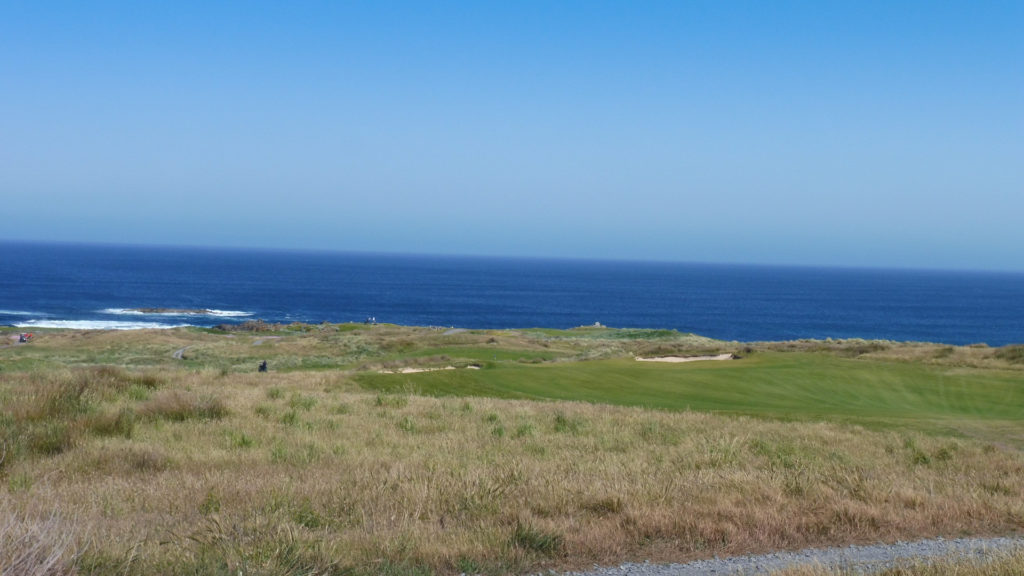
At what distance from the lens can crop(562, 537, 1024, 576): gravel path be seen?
5578 millimetres

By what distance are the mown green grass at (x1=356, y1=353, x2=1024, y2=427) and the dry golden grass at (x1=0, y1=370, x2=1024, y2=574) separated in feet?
18.4

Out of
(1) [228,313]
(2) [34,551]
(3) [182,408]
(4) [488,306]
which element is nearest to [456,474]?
→ (2) [34,551]

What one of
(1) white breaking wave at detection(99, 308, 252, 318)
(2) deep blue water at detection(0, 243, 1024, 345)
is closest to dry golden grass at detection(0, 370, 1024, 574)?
(2) deep blue water at detection(0, 243, 1024, 345)

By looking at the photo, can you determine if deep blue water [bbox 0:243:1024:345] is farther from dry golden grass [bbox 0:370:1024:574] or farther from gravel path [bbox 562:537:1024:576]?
gravel path [bbox 562:537:1024:576]

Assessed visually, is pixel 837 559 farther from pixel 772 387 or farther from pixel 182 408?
pixel 772 387

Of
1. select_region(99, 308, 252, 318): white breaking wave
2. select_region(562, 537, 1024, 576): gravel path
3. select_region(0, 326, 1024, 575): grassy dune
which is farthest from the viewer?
select_region(99, 308, 252, 318): white breaking wave

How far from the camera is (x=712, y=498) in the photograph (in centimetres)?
747

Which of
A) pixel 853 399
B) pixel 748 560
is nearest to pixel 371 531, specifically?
pixel 748 560

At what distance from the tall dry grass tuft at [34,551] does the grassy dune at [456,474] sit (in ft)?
0.08

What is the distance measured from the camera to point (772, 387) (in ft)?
73.6

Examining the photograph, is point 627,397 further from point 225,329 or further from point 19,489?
point 225,329

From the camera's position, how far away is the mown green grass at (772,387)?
18.9 metres

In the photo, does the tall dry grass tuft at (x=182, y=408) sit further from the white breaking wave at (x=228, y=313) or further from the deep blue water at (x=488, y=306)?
the white breaking wave at (x=228, y=313)

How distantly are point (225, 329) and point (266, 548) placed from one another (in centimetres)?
6862
